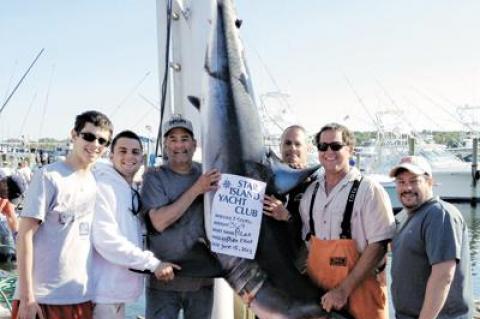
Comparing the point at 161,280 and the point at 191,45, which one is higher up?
the point at 191,45

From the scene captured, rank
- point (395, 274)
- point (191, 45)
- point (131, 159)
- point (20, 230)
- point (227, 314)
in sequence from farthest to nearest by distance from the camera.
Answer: point (191, 45) < point (227, 314) < point (131, 159) < point (395, 274) < point (20, 230)

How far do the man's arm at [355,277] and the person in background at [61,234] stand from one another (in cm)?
111

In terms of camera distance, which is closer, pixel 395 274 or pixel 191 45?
pixel 395 274

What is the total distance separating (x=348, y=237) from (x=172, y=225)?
33.3 inches

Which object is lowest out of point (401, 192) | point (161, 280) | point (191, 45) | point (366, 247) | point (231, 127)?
point (161, 280)

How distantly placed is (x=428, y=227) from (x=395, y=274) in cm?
29

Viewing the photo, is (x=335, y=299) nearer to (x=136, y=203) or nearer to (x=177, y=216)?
(x=177, y=216)

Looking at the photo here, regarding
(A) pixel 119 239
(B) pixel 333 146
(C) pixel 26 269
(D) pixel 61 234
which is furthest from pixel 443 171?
(C) pixel 26 269

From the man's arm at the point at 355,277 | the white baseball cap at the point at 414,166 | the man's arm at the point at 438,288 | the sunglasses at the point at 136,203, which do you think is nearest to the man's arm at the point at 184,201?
the sunglasses at the point at 136,203

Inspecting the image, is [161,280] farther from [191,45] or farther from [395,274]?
[191,45]

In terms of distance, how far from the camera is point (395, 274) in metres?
2.39

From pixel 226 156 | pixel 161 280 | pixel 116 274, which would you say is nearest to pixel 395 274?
pixel 226 156

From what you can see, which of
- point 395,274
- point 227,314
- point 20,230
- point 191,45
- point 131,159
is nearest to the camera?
point 20,230

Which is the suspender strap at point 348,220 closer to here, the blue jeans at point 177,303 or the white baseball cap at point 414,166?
the white baseball cap at point 414,166
